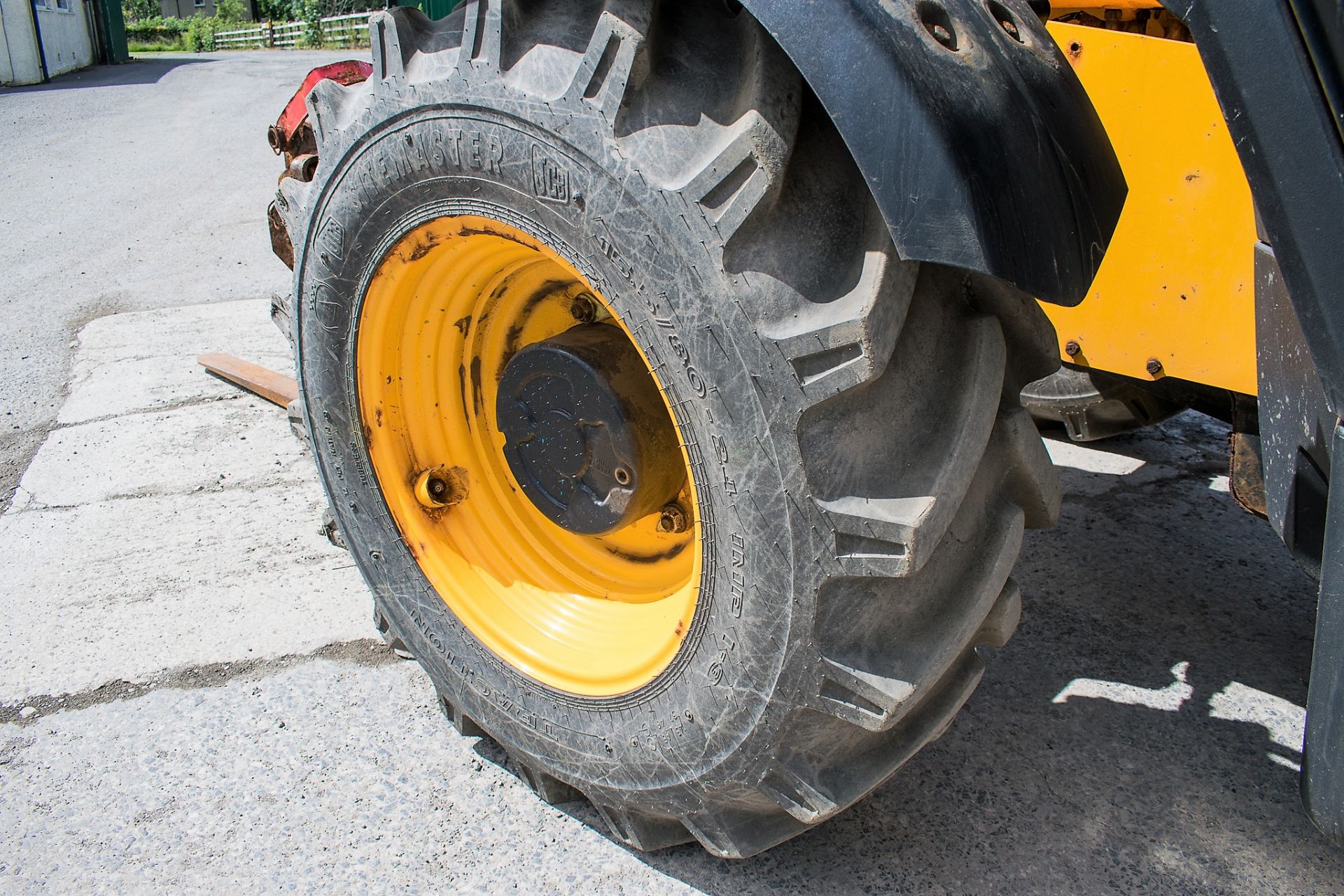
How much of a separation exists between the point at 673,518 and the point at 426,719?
0.75 m

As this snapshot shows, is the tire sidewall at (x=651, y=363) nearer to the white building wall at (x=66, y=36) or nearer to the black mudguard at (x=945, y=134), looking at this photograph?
the black mudguard at (x=945, y=134)

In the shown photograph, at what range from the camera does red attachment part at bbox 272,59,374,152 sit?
2699 millimetres

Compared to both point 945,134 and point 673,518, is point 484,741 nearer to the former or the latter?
point 673,518

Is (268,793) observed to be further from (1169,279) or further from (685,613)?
(1169,279)

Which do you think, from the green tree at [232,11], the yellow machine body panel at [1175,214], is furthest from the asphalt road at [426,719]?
the green tree at [232,11]

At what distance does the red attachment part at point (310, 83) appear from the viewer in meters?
2.70

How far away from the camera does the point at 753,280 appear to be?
1214 millimetres

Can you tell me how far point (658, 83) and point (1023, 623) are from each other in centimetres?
167

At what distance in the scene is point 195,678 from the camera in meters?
2.34

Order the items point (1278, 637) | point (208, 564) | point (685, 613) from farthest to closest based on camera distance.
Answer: point (208, 564), point (1278, 637), point (685, 613)

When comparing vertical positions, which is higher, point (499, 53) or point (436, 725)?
point (499, 53)

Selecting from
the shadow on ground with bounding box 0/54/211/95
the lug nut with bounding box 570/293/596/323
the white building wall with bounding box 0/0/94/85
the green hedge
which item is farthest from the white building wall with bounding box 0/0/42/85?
the green hedge

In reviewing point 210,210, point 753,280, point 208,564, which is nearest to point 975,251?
point 753,280

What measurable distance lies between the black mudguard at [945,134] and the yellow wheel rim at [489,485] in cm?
71
